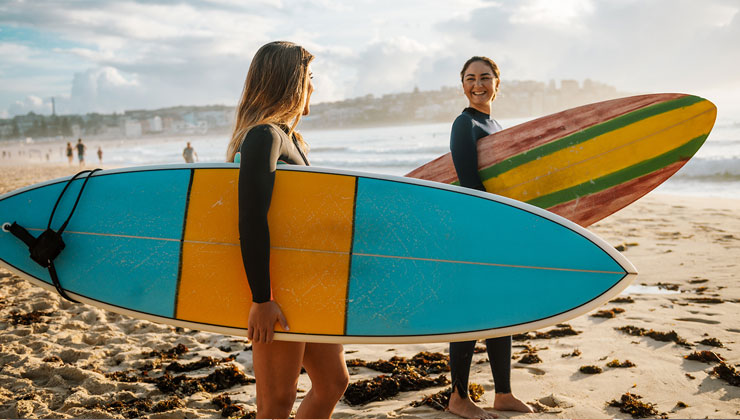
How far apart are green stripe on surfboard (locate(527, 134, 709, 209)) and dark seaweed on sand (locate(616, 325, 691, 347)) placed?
3.60 feet

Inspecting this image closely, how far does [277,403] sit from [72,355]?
2157 mm

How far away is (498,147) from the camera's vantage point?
7.58ft

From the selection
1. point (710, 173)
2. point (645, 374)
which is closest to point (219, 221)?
point (645, 374)

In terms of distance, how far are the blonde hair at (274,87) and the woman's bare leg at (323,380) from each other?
2.25ft

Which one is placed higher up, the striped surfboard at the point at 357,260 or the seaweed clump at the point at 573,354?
the striped surfboard at the point at 357,260

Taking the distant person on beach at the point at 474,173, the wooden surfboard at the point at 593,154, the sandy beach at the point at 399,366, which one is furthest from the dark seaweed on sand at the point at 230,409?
the wooden surfboard at the point at 593,154

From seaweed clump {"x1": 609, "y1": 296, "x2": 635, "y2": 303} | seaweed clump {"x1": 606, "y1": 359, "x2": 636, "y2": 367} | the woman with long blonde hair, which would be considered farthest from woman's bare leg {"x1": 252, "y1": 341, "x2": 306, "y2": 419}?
seaweed clump {"x1": 609, "y1": 296, "x2": 635, "y2": 303}

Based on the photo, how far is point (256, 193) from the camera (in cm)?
128

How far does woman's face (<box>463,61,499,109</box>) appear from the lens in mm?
2166

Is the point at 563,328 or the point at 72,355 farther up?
the point at 563,328

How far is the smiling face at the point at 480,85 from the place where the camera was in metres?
2.17

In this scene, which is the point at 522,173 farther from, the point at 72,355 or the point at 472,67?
the point at 72,355

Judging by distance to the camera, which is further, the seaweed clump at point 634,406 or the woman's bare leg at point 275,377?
the seaweed clump at point 634,406

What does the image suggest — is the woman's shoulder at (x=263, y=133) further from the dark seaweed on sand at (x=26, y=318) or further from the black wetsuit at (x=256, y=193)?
the dark seaweed on sand at (x=26, y=318)
